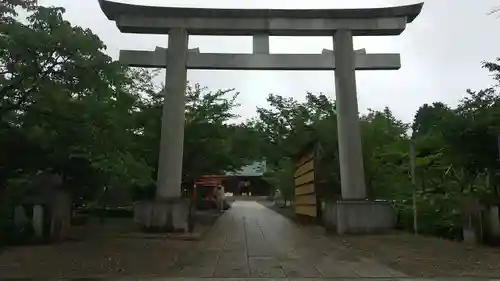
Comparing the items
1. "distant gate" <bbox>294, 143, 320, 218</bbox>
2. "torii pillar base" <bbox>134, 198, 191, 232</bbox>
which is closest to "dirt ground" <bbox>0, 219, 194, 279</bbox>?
"torii pillar base" <bbox>134, 198, 191, 232</bbox>

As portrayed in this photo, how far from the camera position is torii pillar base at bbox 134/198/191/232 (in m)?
15.8

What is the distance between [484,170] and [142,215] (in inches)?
415

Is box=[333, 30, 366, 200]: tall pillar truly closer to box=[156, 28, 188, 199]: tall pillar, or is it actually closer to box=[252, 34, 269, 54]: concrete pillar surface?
box=[252, 34, 269, 54]: concrete pillar surface

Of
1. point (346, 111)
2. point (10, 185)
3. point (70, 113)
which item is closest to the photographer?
point (70, 113)

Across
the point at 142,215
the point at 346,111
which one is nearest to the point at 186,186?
the point at 142,215

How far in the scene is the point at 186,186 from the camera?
85.7 ft

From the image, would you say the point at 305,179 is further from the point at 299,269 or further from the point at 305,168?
the point at 299,269

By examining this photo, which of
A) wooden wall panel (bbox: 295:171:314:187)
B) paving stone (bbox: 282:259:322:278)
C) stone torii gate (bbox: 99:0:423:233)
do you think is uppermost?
stone torii gate (bbox: 99:0:423:233)

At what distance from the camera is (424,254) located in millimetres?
11336

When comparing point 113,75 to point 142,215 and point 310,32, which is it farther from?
point 310,32

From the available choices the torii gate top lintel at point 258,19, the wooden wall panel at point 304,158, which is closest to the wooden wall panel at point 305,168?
the wooden wall panel at point 304,158

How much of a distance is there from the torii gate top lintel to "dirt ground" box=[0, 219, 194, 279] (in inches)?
284

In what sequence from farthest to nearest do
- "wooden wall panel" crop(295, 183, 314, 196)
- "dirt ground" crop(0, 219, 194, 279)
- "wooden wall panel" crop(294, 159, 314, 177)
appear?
"wooden wall panel" crop(295, 183, 314, 196) → "wooden wall panel" crop(294, 159, 314, 177) → "dirt ground" crop(0, 219, 194, 279)

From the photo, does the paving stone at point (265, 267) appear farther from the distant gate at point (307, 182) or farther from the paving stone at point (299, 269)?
the distant gate at point (307, 182)
